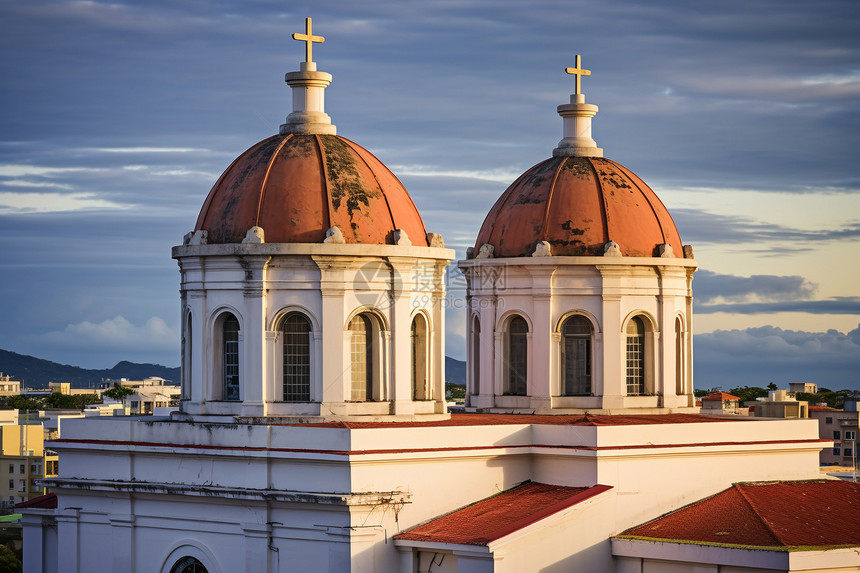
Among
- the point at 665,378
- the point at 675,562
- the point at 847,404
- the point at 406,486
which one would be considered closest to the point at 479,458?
the point at 406,486

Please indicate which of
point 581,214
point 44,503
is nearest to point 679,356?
point 581,214

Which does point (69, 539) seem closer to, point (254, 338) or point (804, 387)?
point (254, 338)

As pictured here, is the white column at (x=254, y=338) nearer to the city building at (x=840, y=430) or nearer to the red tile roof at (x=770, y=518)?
the red tile roof at (x=770, y=518)

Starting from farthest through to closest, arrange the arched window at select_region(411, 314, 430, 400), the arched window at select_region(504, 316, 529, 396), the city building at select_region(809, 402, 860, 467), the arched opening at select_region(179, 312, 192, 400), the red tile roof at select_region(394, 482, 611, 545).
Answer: the city building at select_region(809, 402, 860, 467) < the arched window at select_region(504, 316, 529, 396) < the arched window at select_region(411, 314, 430, 400) < the arched opening at select_region(179, 312, 192, 400) < the red tile roof at select_region(394, 482, 611, 545)

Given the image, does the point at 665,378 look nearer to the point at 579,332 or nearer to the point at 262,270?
the point at 579,332

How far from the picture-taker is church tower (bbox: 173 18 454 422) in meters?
35.0

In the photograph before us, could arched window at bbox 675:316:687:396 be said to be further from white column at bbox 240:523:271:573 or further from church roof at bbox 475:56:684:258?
white column at bbox 240:523:271:573

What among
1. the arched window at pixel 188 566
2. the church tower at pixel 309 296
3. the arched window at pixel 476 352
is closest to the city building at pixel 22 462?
the arched window at pixel 476 352

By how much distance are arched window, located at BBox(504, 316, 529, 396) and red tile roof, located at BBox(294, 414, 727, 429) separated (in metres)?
1.54

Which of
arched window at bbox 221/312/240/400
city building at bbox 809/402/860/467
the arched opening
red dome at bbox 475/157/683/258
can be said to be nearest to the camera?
arched window at bbox 221/312/240/400

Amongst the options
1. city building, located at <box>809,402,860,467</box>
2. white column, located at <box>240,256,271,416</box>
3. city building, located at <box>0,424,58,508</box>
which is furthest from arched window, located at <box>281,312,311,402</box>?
city building, located at <box>809,402,860,467</box>

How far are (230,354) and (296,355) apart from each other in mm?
1719

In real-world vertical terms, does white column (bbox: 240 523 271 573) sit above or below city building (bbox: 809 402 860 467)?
above

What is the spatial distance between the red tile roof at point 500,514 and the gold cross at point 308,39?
1212 cm
